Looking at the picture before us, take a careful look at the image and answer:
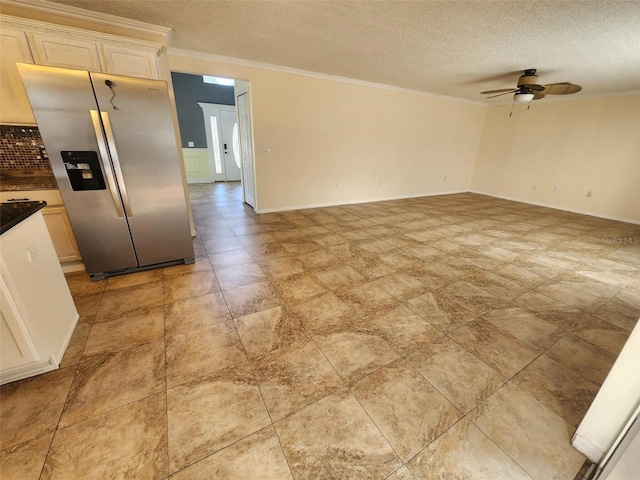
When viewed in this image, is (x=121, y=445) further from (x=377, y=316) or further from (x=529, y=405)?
(x=529, y=405)

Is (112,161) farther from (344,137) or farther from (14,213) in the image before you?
(344,137)

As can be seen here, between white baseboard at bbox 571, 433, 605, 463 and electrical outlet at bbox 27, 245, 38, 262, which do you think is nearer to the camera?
white baseboard at bbox 571, 433, 605, 463

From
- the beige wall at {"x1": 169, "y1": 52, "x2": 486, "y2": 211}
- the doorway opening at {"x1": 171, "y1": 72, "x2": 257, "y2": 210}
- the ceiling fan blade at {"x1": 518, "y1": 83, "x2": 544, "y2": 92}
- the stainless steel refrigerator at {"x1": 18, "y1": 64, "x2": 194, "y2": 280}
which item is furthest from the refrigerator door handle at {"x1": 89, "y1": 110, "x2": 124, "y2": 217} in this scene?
the ceiling fan blade at {"x1": 518, "y1": 83, "x2": 544, "y2": 92}

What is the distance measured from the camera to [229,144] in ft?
26.3

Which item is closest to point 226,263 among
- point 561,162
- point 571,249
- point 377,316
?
point 377,316

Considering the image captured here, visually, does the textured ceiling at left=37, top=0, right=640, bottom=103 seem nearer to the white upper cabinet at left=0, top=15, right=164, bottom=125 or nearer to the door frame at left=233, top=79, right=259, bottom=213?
the white upper cabinet at left=0, top=15, right=164, bottom=125

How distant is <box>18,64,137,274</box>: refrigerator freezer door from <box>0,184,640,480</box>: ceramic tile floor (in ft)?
1.05

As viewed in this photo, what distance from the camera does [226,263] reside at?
121 inches

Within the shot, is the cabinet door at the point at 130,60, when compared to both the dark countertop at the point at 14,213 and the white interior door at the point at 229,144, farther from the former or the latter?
the white interior door at the point at 229,144

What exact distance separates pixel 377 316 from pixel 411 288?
25.4 inches

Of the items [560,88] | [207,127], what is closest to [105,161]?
[560,88]

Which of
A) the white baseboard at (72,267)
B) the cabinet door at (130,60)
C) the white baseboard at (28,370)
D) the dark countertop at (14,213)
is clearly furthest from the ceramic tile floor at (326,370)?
the cabinet door at (130,60)

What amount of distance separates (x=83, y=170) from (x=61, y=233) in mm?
764

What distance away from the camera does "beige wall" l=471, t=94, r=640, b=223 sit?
5324 millimetres
